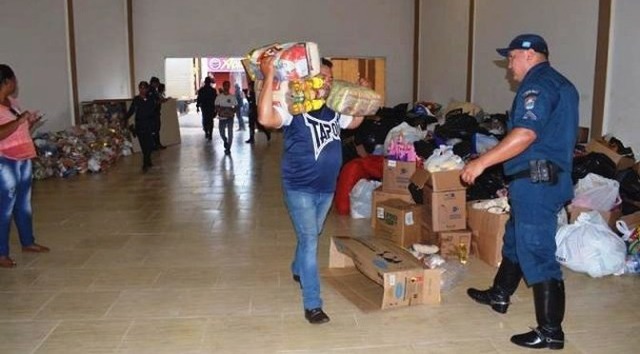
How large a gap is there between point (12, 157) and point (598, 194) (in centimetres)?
428

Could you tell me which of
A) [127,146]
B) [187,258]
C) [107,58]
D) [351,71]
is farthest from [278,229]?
[351,71]

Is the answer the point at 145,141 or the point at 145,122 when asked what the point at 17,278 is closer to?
the point at 145,141

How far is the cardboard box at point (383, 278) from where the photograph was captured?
335 centimetres

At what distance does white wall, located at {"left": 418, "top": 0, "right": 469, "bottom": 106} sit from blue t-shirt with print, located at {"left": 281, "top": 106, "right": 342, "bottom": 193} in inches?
282

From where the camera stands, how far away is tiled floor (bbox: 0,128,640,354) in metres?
2.99

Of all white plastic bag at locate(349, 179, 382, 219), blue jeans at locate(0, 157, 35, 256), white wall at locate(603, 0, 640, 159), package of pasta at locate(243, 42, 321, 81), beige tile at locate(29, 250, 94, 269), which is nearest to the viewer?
package of pasta at locate(243, 42, 321, 81)

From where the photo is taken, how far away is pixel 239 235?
5.08m

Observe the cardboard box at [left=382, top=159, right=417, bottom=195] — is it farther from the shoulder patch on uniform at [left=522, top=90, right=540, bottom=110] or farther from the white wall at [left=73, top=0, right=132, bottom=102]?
the white wall at [left=73, top=0, right=132, bottom=102]

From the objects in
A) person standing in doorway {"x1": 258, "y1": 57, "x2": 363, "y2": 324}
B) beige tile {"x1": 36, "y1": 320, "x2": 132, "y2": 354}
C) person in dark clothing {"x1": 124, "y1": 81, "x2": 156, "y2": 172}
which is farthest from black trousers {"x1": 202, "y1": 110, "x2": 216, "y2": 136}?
person standing in doorway {"x1": 258, "y1": 57, "x2": 363, "y2": 324}

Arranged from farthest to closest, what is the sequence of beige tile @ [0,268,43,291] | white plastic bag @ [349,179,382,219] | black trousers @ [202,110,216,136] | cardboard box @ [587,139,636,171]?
black trousers @ [202,110,216,136] → white plastic bag @ [349,179,382,219] → cardboard box @ [587,139,636,171] → beige tile @ [0,268,43,291]

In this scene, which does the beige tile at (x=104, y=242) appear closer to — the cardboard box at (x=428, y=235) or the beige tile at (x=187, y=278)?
the beige tile at (x=187, y=278)

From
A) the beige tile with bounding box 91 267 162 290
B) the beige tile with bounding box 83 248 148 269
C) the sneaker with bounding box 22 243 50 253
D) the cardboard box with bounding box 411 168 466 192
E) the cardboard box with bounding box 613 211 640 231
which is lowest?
the beige tile with bounding box 83 248 148 269

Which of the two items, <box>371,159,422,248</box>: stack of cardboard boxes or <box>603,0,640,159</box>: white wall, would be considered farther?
<box>603,0,640,159</box>: white wall

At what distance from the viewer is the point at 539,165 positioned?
2729mm
